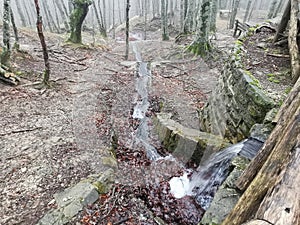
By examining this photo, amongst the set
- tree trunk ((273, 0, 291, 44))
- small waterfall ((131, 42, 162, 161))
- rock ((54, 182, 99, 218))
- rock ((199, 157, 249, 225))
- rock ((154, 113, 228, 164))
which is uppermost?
tree trunk ((273, 0, 291, 44))

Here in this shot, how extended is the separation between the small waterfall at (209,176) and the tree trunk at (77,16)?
11.9 meters

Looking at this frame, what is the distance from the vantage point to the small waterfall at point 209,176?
3992mm

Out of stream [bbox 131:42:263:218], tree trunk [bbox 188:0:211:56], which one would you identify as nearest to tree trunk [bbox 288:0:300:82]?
stream [bbox 131:42:263:218]

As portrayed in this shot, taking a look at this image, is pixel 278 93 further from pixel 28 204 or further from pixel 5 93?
pixel 5 93

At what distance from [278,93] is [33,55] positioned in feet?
35.4

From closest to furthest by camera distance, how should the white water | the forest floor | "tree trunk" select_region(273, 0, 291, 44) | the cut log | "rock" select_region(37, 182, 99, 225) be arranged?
the cut log, "rock" select_region(37, 182, 99, 225), the forest floor, the white water, "tree trunk" select_region(273, 0, 291, 44)

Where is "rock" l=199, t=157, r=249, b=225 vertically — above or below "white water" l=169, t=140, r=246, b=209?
above

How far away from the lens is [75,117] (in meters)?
6.98

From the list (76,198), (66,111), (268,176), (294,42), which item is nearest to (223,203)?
(268,176)

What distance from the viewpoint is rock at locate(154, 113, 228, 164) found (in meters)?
5.51

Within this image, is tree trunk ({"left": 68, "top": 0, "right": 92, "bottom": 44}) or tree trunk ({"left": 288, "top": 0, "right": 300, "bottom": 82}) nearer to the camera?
tree trunk ({"left": 288, "top": 0, "right": 300, "bottom": 82})

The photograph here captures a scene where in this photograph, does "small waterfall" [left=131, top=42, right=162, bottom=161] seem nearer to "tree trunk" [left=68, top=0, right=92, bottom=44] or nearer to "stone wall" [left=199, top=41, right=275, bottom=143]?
"stone wall" [left=199, top=41, right=275, bottom=143]

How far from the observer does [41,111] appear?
6.86 meters

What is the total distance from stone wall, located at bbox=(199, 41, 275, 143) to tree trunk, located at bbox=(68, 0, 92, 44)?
9.99 metres
